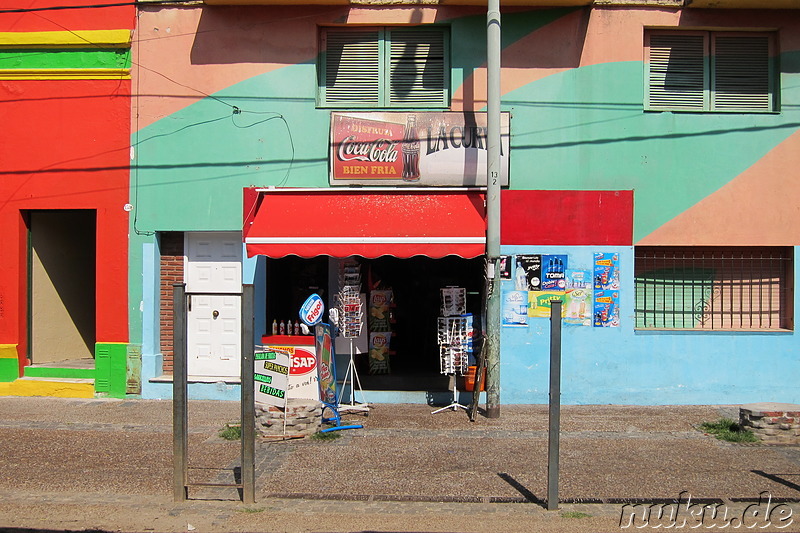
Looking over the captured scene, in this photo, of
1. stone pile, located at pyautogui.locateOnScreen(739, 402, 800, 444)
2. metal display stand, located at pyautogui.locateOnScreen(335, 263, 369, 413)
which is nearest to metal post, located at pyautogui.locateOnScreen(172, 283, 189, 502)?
metal display stand, located at pyautogui.locateOnScreen(335, 263, 369, 413)

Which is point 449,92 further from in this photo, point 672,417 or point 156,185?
point 672,417

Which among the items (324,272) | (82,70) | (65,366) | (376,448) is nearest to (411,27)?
(324,272)

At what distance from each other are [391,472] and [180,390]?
228cm

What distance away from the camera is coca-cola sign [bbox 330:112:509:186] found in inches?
395

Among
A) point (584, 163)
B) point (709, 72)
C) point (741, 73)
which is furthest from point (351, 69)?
point (741, 73)

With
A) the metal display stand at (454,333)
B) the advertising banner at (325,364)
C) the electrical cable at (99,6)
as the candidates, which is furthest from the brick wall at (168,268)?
the metal display stand at (454,333)

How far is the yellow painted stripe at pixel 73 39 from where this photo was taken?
1041 cm

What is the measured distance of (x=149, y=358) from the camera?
409 inches

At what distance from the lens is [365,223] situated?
30.8 ft

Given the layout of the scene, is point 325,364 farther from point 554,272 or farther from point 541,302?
point 554,272

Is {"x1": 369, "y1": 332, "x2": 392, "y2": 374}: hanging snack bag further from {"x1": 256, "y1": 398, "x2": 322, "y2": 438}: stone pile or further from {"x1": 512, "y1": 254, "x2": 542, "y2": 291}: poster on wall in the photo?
{"x1": 256, "y1": 398, "x2": 322, "y2": 438}: stone pile

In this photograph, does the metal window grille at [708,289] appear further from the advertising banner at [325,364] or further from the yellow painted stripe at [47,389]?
the yellow painted stripe at [47,389]

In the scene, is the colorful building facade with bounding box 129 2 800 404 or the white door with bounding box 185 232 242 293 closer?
the colorful building facade with bounding box 129 2 800 404

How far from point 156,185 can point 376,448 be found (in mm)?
5248
